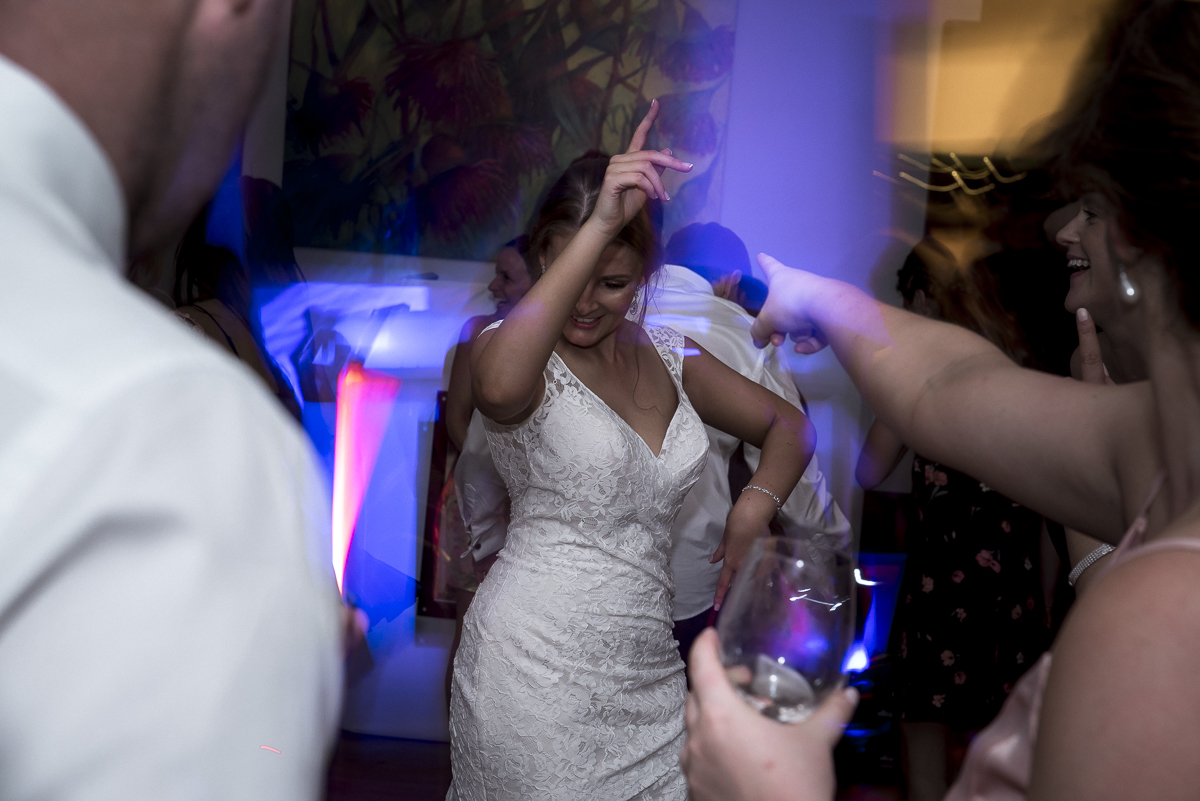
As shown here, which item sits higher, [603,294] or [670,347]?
[603,294]

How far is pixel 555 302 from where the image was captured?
1109mm

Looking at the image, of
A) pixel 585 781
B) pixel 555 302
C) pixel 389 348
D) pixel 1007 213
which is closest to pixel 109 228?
pixel 555 302

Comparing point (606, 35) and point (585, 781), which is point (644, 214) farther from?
point (606, 35)

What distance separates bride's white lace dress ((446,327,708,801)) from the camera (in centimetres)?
117

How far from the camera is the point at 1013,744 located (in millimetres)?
514

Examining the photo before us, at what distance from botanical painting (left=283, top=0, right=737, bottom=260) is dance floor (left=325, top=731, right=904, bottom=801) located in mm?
1367

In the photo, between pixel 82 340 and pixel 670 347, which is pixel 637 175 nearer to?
pixel 670 347

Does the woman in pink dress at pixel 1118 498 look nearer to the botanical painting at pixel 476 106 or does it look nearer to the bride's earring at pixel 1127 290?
the bride's earring at pixel 1127 290

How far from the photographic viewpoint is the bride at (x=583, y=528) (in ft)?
3.73

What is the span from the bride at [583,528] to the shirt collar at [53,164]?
87 cm

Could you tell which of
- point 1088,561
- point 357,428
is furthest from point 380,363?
point 1088,561

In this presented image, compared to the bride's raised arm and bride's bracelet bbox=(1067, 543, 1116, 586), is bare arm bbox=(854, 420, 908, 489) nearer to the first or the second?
bride's bracelet bbox=(1067, 543, 1116, 586)

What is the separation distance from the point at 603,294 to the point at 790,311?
44cm

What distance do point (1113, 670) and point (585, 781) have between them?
90 centimetres
